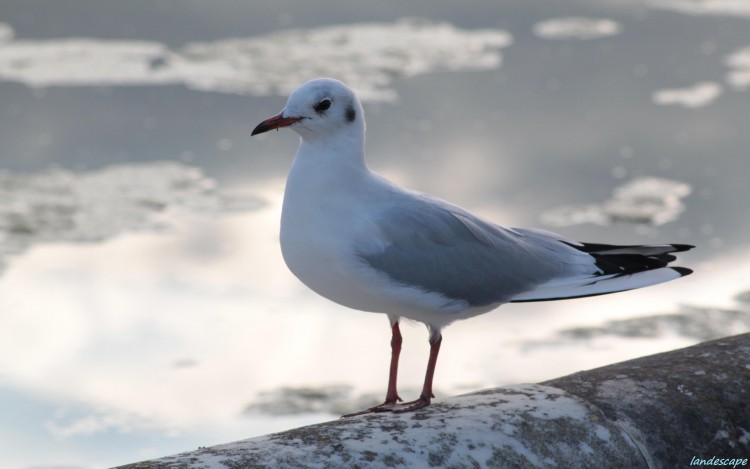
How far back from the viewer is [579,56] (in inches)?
352

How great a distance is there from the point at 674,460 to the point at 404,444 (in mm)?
746

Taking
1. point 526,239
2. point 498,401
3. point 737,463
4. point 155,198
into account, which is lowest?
point 737,463

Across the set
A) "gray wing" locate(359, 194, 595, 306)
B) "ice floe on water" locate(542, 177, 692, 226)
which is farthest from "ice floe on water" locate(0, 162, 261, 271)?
"gray wing" locate(359, 194, 595, 306)

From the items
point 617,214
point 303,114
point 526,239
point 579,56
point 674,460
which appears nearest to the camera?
point 674,460

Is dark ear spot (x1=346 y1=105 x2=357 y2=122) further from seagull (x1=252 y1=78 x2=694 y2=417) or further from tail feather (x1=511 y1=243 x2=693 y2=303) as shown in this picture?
tail feather (x1=511 y1=243 x2=693 y2=303)

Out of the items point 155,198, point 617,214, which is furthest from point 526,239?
point 155,198

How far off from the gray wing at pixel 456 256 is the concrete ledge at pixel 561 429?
333mm

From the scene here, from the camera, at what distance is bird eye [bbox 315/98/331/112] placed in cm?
324

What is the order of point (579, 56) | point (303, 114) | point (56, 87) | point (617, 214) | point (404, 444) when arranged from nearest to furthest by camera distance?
point (404, 444) → point (303, 114) → point (617, 214) → point (56, 87) → point (579, 56)

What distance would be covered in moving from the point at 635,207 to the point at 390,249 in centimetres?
391

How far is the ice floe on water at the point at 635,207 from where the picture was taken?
22.0ft

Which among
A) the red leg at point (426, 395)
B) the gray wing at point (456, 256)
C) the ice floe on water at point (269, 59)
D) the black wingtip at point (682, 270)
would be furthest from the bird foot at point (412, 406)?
the ice floe on water at point (269, 59)

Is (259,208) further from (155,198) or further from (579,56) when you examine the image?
(579,56)

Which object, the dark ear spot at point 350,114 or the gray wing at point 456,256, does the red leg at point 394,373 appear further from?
the dark ear spot at point 350,114
